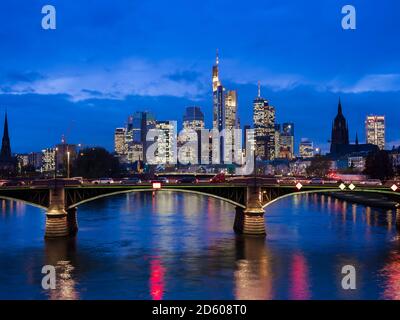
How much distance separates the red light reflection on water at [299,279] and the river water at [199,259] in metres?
0.09

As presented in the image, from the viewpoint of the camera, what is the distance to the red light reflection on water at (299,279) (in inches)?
1874

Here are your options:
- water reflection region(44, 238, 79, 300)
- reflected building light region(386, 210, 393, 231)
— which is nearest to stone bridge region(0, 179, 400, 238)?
water reflection region(44, 238, 79, 300)

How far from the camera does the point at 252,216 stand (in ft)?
257

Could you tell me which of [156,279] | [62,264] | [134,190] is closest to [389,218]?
[134,190]

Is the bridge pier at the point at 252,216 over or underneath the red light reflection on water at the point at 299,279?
over

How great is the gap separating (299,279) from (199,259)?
40.1 feet

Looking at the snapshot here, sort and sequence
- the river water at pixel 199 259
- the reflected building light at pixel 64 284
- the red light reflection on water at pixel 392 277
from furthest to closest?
the river water at pixel 199 259 < the red light reflection on water at pixel 392 277 < the reflected building light at pixel 64 284

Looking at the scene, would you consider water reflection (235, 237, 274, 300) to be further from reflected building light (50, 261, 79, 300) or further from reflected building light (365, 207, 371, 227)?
reflected building light (365, 207, 371, 227)

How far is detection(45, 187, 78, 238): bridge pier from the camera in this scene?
74250mm

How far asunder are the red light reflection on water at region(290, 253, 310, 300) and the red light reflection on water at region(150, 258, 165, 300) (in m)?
10.8

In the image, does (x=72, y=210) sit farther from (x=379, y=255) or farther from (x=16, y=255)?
(x=379, y=255)

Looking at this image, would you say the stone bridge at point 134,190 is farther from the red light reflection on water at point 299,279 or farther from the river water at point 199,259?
the red light reflection on water at point 299,279

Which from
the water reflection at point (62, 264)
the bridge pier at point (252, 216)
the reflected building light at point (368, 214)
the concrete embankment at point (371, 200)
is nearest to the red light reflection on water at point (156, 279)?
the water reflection at point (62, 264)

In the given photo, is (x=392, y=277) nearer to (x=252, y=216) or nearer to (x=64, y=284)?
(x=252, y=216)
